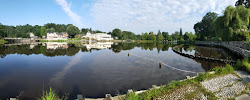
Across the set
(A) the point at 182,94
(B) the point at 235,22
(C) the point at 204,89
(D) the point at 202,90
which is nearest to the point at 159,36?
(B) the point at 235,22

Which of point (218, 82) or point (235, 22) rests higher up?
point (235, 22)

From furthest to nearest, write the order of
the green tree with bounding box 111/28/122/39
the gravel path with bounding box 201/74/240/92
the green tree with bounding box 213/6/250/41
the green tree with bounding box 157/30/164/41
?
the green tree with bounding box 111/28/122/39
the green tree with bounding box 157/30/164/41
the green tree with bounding box 213/6/250/41
the gravel path with bounding box 201/74/240/92

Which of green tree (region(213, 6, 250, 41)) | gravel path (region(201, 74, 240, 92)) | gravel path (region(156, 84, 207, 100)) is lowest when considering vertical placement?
gravel path (region(156, 84, 207, 100))

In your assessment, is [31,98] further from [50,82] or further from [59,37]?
[59,37]

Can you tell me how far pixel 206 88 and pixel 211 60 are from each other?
1342cm

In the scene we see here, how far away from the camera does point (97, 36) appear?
12269 cm

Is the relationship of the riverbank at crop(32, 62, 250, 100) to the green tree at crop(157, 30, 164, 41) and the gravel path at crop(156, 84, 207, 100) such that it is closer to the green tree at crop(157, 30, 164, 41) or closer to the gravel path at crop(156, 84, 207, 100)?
the gravel path at crop(156, 84, 207, 100)

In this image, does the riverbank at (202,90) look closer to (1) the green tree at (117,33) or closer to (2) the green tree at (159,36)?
(2) the green tree at (159,36)

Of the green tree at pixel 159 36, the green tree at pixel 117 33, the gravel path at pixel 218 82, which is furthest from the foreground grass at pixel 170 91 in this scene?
A: the green tree at pixel 117 33

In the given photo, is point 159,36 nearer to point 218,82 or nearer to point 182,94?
point 218,82

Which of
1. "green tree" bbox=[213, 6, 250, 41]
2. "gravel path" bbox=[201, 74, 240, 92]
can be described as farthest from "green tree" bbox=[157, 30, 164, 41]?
"gravel path" bbox=[201, 74, 240, 92]

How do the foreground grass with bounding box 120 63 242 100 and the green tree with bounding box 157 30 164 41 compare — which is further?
the green tree with bounding box 157 30 164 41

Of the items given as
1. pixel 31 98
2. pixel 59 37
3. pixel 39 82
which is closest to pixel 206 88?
pixel 31 98

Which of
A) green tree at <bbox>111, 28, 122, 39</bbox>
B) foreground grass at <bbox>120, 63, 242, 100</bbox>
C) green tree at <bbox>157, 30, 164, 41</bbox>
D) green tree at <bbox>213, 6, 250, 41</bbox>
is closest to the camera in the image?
foreground grass at <bbox>120, 63, 242, 100</bbox>
